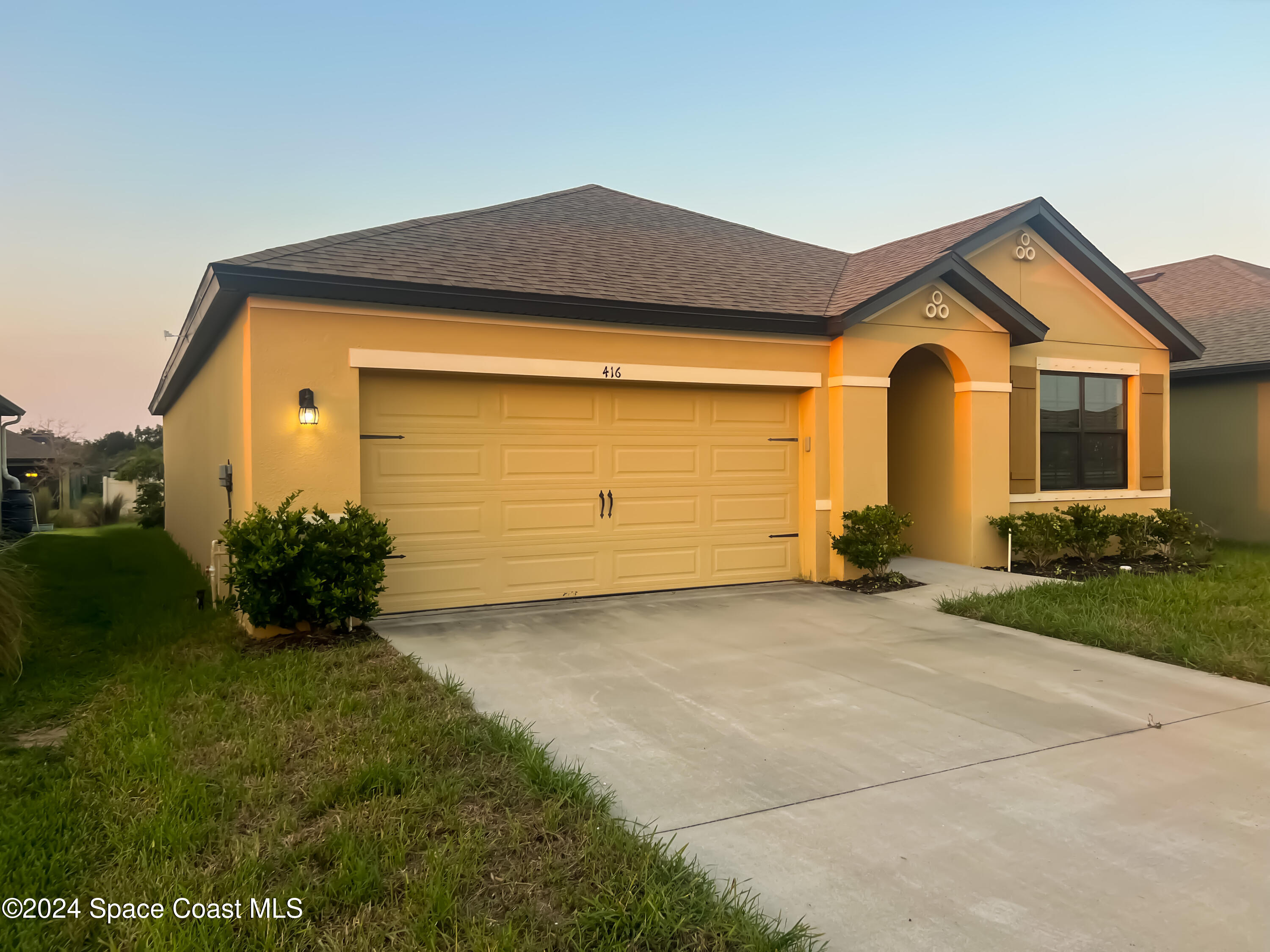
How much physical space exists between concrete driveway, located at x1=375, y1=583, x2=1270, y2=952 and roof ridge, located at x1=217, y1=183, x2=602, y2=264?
3.79 m

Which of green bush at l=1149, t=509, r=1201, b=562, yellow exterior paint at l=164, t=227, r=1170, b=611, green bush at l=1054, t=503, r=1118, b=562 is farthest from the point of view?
green bush at l=1149, t=509, r=1201, b=562

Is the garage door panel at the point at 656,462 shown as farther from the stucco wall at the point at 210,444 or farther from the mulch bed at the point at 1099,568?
the mulch bed at the point at 1099,568

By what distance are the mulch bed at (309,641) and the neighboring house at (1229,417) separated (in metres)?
14.7

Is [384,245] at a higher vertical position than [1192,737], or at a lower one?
higher

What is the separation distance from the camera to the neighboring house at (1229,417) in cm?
1341

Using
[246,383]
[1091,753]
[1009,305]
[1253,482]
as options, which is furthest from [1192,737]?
[1253,482]

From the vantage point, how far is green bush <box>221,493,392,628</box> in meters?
6.52

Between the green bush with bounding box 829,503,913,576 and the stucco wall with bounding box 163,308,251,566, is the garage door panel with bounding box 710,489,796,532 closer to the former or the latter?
the green bush with bounding box 829,503,913,576

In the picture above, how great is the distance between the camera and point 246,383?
7.23m

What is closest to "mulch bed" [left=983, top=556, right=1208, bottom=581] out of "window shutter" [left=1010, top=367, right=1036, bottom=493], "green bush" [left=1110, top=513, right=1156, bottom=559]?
"green bush" [left=1110, top=513, right=1156, bottom=559]

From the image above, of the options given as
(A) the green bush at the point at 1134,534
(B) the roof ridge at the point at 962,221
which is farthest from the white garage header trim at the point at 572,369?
(A) the green bush at the point at 1134,534

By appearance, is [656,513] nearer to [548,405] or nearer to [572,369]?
[548,405]

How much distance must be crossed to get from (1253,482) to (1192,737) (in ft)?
39.1

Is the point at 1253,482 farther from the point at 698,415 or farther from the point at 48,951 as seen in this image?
the point at 48,951
